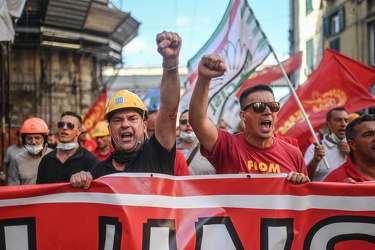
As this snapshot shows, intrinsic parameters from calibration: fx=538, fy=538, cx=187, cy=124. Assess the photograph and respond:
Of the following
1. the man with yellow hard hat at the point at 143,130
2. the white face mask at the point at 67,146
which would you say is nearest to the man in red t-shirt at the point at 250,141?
the man with yellow hard hat at the point at 143,130

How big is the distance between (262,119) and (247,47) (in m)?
3.40

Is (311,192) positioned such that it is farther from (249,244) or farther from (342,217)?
(249,244)

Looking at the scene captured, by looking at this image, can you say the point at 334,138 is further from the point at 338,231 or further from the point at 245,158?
the point at 338,231

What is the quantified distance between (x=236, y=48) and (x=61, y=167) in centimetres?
333

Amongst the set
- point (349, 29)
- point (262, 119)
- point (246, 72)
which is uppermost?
point (349, 29)

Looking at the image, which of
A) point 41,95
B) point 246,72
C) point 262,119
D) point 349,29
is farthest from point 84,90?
point 262,119

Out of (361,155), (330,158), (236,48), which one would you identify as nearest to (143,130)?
(361,155)

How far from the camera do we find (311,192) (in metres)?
3.43

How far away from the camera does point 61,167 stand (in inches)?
211

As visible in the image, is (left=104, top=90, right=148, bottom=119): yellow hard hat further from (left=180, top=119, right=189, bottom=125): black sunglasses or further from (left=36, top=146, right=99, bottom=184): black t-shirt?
(left=180, top=119, right=189, bottom=125): black sunglasses

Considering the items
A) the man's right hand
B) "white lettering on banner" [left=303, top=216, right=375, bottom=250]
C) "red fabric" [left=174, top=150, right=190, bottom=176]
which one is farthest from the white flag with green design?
the man's right hand

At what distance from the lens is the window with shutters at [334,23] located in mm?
24166

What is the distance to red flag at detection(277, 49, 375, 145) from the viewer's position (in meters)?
7.32

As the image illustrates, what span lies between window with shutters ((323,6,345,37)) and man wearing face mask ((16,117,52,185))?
795 inches
